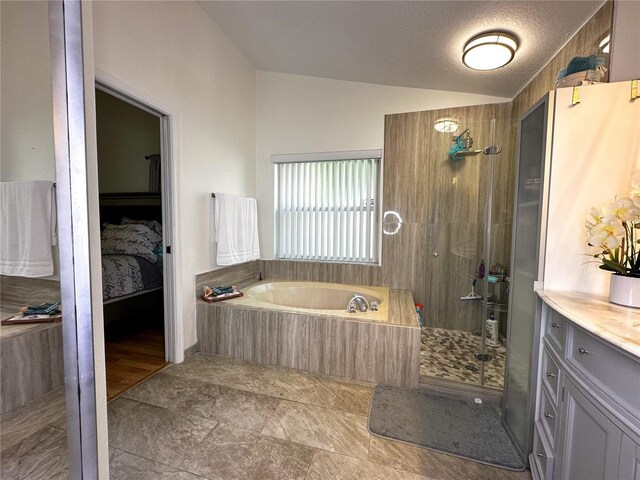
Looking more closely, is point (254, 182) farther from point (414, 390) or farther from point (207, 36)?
point (414, 390)

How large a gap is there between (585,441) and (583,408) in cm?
10

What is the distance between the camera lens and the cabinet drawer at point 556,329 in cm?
109

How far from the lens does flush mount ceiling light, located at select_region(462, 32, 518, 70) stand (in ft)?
6.13

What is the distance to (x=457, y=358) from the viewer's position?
2.39 meters

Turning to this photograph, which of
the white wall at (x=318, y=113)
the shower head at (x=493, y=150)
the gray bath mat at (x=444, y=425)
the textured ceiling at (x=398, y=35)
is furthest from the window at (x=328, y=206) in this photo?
the gray bath mat at (x=444, y=425)

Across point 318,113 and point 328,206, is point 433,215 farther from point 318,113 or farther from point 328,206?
point 318,113


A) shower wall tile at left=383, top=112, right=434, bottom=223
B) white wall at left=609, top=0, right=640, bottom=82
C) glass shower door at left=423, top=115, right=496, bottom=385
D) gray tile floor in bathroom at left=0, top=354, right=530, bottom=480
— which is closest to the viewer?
gray tile floor in bathroom at left=0, top=354, right=530, bottom=480

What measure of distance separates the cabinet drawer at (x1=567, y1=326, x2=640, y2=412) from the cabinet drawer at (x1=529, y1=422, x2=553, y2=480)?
0.45m

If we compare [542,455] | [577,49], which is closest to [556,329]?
[542,455]

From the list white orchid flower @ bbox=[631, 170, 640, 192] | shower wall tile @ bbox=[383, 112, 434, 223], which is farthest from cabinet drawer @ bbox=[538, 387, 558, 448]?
shower wall tile @ bbox=[383, 112, 434, 223]

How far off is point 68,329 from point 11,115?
2.39ft

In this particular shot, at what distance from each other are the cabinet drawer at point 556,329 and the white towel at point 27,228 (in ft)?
6.34

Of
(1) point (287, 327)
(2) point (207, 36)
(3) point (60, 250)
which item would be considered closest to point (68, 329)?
(3) point (60, 250)

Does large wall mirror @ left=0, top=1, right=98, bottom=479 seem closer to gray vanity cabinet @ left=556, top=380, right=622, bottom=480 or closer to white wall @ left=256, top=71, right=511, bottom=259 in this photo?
gray vanity cabinet @ left=556, top=380, right=622, bottom=480
